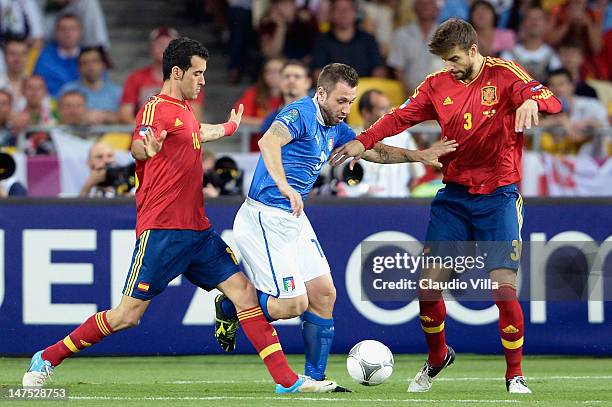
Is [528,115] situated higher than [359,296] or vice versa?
[528,115]

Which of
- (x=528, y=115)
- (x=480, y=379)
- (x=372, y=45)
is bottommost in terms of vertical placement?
(x=480, y=379)

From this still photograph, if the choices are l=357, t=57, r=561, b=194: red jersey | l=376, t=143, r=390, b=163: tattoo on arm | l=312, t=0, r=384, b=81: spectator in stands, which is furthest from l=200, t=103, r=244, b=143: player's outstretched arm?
l=312, t=0, r=384, b=81: spectator in stands

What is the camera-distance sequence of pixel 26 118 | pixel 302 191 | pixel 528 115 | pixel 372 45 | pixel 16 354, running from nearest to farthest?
1. pixel 528 115
2. pixel 302 191
3. pixel 16 354
4. pixel 26 118
5. pixel 372 45

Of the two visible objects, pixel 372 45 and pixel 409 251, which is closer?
pixel 409 251

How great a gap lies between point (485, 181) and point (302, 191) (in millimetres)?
1197

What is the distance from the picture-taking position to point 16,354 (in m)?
11.1

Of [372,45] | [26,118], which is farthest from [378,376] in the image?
[372,45]

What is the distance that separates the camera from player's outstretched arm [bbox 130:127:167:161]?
801 centimetres

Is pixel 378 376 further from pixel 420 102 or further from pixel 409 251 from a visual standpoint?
pixel 409 251

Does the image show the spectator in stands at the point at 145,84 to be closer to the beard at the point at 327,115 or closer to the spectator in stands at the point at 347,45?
the spectator in stands at the point at 347,45

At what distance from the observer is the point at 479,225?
870 cm

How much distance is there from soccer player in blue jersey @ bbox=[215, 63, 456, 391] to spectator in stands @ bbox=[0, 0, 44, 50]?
7985 mm

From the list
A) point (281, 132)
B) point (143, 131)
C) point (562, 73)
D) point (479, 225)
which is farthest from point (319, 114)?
point (562, 73)

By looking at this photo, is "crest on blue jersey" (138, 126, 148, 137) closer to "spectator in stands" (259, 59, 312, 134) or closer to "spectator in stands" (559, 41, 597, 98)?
"spectator in stands" (259, 59, 312, 134)
